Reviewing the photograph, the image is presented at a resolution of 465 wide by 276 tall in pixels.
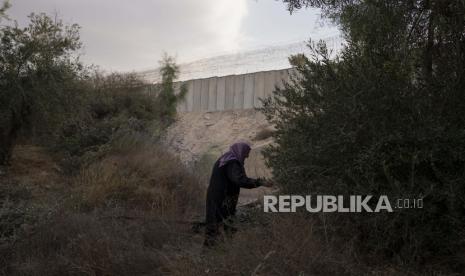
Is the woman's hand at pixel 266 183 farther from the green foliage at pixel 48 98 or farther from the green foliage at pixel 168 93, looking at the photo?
the green foliage at pixel 168 93

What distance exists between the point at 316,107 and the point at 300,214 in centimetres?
176

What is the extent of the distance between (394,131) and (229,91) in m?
24.1

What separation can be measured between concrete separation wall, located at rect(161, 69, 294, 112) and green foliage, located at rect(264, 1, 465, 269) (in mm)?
18585

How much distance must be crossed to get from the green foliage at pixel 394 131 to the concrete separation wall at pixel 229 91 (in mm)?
18585

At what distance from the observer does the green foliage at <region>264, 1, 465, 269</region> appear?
5617mm

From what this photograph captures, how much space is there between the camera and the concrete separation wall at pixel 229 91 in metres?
Result: 27.2

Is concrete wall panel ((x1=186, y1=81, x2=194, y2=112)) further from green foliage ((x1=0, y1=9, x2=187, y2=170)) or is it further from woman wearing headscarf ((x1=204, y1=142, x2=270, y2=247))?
woman wearing headscarf ((x1=204, y1=142, x2=270, y2=247))

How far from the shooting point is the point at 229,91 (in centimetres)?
2977

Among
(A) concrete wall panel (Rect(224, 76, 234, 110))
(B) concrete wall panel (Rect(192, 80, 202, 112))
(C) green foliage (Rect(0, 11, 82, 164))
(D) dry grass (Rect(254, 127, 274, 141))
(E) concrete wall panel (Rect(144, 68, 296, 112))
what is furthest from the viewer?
(B) concrete wall panel (Rect(192, 80, 202, 112))

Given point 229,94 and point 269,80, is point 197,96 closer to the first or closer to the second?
point 229,94

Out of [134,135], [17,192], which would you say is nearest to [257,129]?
[134,135]

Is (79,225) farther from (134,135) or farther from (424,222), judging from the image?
(134,135)

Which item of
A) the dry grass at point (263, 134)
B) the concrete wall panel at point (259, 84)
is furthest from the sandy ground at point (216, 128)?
the concrete wall panel at point (259, 84)

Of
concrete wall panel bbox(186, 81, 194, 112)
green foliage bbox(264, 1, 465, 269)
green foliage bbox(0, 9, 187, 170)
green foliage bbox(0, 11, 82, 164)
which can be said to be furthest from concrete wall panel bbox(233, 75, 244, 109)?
green foliage bbox(264, 1, 465, 269)
